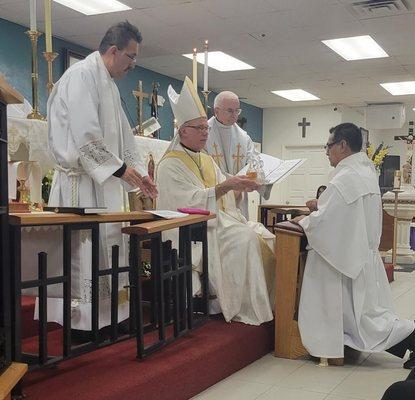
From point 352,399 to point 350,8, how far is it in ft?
15.4

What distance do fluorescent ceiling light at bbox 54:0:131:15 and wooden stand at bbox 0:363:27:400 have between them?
204 inches

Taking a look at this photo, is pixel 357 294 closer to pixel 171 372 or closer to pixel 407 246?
pixel 171 372

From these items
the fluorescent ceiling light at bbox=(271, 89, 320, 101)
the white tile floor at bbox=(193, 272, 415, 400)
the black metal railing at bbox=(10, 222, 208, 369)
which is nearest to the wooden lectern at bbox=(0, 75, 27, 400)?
the black metal railing at bbox=(10, 222, 208, 369)

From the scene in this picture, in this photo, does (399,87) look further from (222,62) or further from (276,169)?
(276,169)

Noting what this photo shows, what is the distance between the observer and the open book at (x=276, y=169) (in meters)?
4.01

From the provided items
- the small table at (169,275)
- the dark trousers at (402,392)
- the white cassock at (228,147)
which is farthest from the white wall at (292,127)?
the dark trousers at (402,392)

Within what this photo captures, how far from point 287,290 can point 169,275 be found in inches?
37.7

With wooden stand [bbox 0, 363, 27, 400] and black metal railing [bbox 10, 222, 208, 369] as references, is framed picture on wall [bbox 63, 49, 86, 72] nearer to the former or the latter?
black metal railing [bbox 10, 222, 208, 369]

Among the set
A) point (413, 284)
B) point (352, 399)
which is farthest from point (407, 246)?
point (352, 399)

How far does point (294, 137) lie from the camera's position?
1360 centimetres

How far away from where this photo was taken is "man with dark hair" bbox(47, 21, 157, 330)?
2826mm

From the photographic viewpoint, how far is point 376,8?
6430mm

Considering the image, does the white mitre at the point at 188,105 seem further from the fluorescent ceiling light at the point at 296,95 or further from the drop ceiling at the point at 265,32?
the fluorescent ceiling light at the point at 296,95

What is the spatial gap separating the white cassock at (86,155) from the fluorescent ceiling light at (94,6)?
12.3 ft
